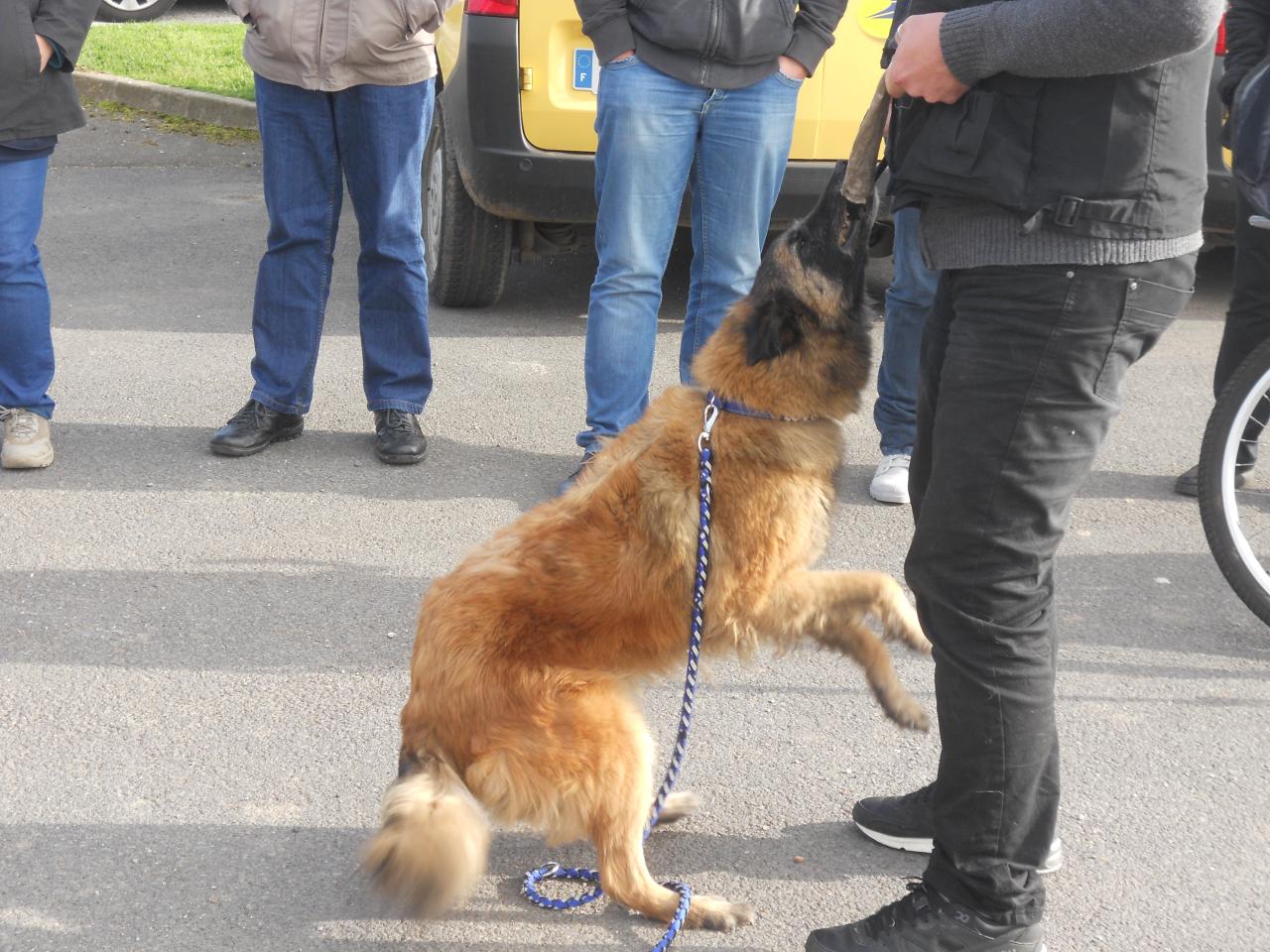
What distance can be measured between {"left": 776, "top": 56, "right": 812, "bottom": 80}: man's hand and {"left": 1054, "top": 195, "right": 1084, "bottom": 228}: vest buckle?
94.5 inches

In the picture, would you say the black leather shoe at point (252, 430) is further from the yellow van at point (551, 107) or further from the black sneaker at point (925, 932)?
the black sneaker at point (925, 932)

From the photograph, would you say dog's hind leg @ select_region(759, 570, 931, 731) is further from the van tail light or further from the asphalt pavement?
the van tail light

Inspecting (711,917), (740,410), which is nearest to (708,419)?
(740,410)

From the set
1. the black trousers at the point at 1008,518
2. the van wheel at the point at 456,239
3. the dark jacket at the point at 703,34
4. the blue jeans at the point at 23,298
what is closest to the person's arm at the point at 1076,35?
the black trousers at the point at 1008,518

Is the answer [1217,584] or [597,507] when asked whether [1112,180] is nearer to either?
[597,507]

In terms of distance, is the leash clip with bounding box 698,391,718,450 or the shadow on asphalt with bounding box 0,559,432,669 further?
the shadow on asphalt with bounding box 0,559,432,669

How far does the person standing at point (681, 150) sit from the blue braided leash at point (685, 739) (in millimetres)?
1633

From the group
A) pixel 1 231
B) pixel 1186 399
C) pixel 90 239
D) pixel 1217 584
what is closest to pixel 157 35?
pixel 90 239

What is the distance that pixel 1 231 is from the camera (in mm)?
4488

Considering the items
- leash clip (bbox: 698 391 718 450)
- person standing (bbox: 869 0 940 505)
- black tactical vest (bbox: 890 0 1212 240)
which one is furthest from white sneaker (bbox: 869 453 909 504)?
black tactical vest (bbox: 890 0 1212 240)

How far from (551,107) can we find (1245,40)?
8.13 feet

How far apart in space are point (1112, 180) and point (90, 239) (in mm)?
6249

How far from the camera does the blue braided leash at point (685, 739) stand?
259 centimetres

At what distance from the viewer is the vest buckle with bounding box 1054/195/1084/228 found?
205cm
